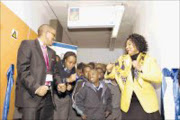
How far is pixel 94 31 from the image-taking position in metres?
4.71

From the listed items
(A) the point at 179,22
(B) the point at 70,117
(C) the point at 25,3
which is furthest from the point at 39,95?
(C) the point at 25,3

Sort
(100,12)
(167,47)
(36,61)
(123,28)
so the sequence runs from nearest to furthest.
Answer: (36,61) → (167,47) → (100,12) → (123,28)

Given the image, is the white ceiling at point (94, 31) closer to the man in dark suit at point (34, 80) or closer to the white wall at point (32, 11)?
the white wall at point (32, 11)

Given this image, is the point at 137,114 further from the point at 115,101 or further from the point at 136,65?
the point at 115,101

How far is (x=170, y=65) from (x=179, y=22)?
0.41 meters

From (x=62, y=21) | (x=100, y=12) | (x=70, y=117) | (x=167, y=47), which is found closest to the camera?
(x=167, y=47)

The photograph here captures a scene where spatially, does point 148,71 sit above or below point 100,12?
below

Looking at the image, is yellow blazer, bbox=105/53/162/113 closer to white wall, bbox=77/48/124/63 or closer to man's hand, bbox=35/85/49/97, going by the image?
man's hand, bbox=35/85/49/97

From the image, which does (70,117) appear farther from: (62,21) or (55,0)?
(62,21)

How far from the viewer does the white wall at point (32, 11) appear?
2.48 m

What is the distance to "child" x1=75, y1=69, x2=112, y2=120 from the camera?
6.88 ft

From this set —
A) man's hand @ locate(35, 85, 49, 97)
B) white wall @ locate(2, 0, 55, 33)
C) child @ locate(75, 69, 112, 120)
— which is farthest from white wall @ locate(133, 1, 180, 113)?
white wall @ locate(2, 0, 55, 33)

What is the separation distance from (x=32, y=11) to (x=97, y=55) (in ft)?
12.3

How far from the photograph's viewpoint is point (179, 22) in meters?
1.47
